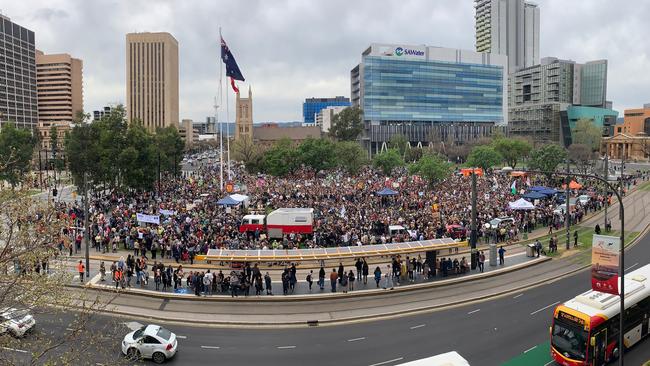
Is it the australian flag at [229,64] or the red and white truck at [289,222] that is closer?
the red and white truck at [289,222]

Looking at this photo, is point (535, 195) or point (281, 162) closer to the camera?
point (535, 195)

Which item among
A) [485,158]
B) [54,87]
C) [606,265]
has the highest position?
[54,87]

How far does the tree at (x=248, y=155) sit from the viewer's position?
3635 inches

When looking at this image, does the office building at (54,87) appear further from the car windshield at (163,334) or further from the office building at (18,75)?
the car windshield at (163,334)

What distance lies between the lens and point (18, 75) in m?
169

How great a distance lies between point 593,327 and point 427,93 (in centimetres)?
14948

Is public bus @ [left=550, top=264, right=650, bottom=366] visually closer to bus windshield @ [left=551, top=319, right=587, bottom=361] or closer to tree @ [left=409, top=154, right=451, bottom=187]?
bus windshield @ [left=551, top=319, right=587, bottom=361]

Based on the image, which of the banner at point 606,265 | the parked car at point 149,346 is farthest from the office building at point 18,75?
the banner at point 606,265

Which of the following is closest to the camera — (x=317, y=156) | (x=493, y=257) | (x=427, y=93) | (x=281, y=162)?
(x=493, y=257)

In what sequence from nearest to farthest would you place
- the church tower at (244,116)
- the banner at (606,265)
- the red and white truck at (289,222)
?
the banner at (606,265) < the red and white truck at (289,222) < the church tower at (244,116)

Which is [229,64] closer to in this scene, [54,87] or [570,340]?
[570,340]

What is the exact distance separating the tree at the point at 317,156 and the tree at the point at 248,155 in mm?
9734

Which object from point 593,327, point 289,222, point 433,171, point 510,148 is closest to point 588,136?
point 510,148

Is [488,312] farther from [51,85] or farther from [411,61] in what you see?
[51,85]
